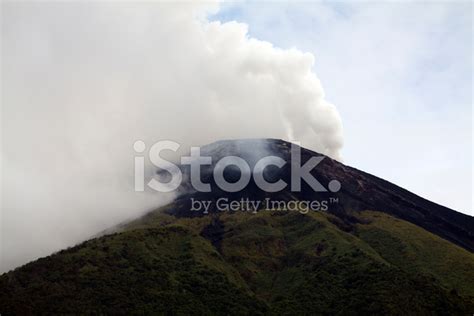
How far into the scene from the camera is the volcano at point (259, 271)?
12825 centimetres

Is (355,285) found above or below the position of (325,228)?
below

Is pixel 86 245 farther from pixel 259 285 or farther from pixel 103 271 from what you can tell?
pixel 259 285

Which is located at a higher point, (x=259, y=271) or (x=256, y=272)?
(x=259, y=271)

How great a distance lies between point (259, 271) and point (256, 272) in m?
1.43

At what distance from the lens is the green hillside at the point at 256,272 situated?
5046 inches

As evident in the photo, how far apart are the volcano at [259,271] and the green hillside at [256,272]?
1.01ft

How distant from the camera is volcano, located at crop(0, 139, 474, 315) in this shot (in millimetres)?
128250

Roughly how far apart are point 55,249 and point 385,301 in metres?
123

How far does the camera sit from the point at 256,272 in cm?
15725

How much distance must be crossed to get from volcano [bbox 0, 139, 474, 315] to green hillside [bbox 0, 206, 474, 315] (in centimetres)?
31

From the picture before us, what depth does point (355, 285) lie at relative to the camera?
446ft

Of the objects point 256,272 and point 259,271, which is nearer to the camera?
point 256,272

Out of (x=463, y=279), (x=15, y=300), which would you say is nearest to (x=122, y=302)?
(x=15, y=300)

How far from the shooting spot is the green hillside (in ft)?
421
